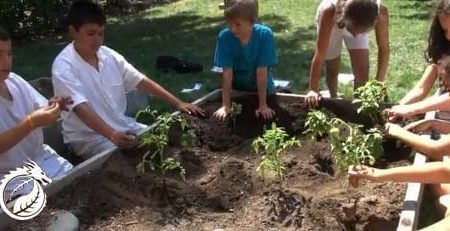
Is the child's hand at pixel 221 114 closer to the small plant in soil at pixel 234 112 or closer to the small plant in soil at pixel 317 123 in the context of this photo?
the small plant in soil at pixel 234 112

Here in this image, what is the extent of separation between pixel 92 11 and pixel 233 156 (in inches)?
41.8

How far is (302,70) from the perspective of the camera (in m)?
6.91

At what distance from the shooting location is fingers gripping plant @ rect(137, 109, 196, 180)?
332cm

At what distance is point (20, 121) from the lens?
3.43 m

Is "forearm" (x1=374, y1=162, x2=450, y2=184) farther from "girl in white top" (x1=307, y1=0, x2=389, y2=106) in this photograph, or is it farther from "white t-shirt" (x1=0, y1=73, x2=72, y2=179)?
"white t-shirt" (x1=0, y1=73, x2=72, y2=179)

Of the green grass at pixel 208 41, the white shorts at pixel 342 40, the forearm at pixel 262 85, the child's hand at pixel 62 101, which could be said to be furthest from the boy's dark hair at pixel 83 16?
the green grass at pixel 208 41

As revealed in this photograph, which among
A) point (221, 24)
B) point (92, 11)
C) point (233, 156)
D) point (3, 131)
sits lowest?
point (221, 24)

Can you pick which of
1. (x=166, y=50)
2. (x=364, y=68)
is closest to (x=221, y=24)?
(x=166, y=50)

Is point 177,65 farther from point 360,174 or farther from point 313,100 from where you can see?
point 360,174

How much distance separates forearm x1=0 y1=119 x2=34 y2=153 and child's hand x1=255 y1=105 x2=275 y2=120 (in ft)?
4.90

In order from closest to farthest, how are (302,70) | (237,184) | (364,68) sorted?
(237,184) < (364,68) < (302,70)

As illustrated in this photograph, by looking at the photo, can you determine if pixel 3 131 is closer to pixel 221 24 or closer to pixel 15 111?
pixel 15 111

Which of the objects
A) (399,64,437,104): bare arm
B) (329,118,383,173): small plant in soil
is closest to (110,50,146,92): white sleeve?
(329,118,383,173): small plant in soil

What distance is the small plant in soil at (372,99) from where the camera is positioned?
12.5 feet
